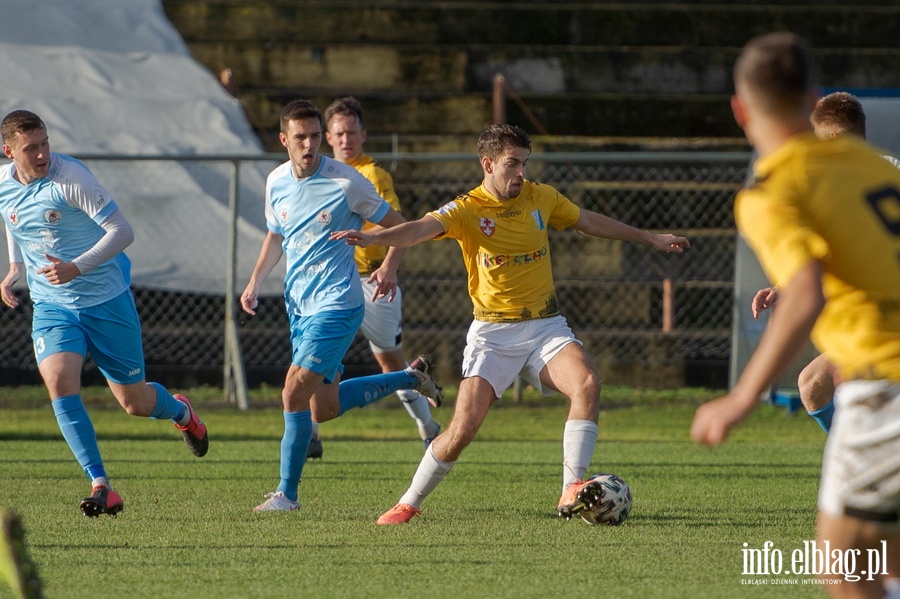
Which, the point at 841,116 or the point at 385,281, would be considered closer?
the point at 841,116

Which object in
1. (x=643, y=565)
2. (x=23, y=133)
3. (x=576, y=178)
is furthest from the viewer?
(x=576, y=178)

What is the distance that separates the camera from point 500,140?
249 inches

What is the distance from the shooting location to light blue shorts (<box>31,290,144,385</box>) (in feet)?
22.6

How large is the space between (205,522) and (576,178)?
340 inches

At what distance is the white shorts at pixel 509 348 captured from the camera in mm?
6457

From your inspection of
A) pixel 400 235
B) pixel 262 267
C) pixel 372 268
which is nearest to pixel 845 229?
pixel 400 235

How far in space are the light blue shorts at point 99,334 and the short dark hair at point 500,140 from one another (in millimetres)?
2238

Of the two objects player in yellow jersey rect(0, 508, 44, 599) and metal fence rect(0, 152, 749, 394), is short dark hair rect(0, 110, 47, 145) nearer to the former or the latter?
player in yellow jersey rect(0, 508, 44, 599)

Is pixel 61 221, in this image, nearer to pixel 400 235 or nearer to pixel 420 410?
pixel 400 235

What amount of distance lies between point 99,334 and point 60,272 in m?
0.58

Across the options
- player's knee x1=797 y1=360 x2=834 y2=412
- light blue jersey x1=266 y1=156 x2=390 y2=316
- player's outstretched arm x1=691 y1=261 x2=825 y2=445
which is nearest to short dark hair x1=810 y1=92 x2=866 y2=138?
player's knee x1=797 y1=360 x2=834 y2=412

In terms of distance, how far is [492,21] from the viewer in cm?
1695

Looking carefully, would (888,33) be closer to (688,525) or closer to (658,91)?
(658,91)

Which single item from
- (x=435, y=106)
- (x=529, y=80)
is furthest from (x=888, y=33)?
(x=435, y=106)
